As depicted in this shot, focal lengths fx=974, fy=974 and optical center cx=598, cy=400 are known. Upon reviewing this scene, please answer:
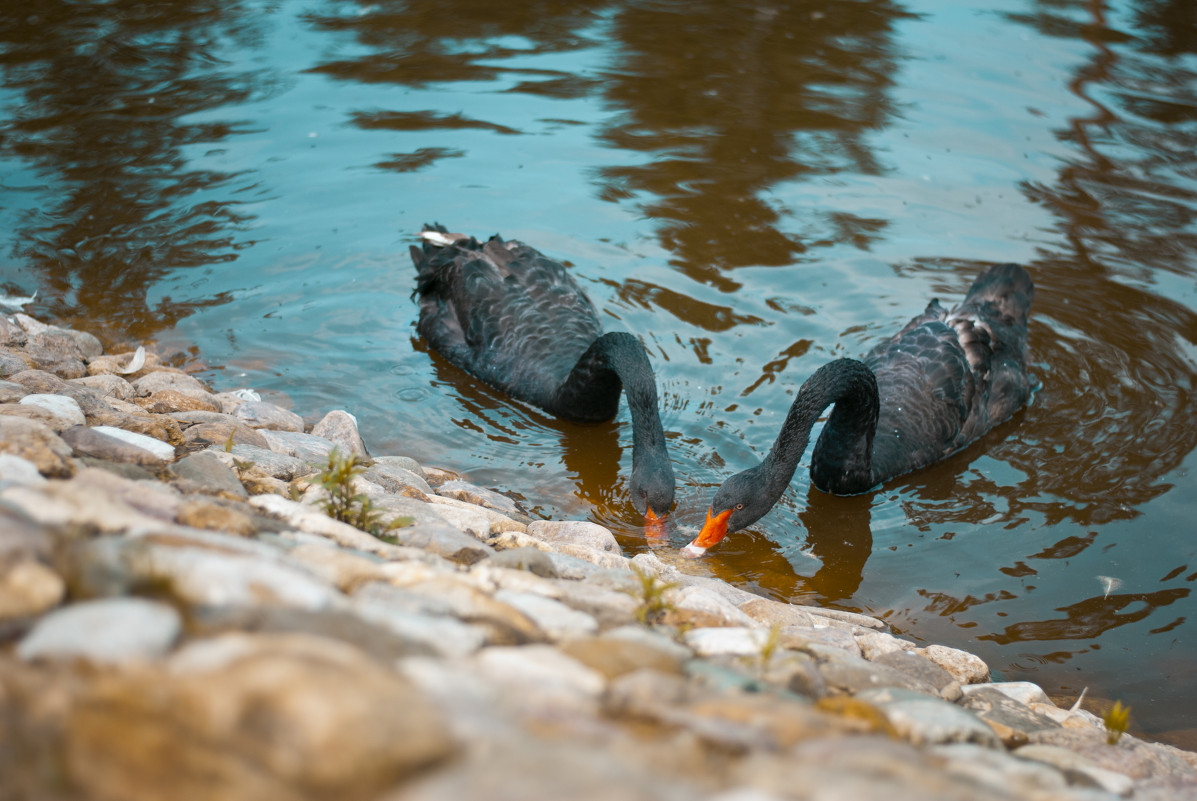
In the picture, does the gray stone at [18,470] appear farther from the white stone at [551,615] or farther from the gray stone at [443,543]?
the white stone at [551,615]

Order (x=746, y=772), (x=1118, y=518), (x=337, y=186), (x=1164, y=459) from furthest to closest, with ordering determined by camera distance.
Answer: (x=337, y=186), (x=1164, y=459), (x=1118, y=518), (x=746, y=772)

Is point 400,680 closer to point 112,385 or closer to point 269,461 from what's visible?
point 269,461

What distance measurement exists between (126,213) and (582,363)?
523 centimetres

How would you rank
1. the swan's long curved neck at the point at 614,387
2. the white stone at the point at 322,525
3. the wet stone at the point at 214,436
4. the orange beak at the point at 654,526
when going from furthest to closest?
the swan's long curved neck at the point at 614,387
the orange beak at the point at 654,526
the wet stone at the point at 214,436
the white stone at the point at 322,525

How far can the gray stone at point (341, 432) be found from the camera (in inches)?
237

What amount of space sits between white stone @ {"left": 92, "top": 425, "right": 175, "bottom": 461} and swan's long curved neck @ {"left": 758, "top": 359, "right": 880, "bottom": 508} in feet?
10.3

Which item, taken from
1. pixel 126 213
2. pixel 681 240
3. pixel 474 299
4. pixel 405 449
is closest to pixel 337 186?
pixel 126 213

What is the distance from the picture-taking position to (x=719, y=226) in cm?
928

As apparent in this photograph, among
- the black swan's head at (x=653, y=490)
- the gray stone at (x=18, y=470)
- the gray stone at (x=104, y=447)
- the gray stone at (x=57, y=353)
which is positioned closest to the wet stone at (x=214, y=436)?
the gray stone at (x=104, y=447)

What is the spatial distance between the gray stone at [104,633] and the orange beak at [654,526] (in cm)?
358

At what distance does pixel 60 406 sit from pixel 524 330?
12.2ft

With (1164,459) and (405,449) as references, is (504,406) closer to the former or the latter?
(405,449)

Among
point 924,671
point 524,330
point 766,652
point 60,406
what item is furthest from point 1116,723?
point 524,330

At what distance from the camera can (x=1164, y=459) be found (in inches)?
265
